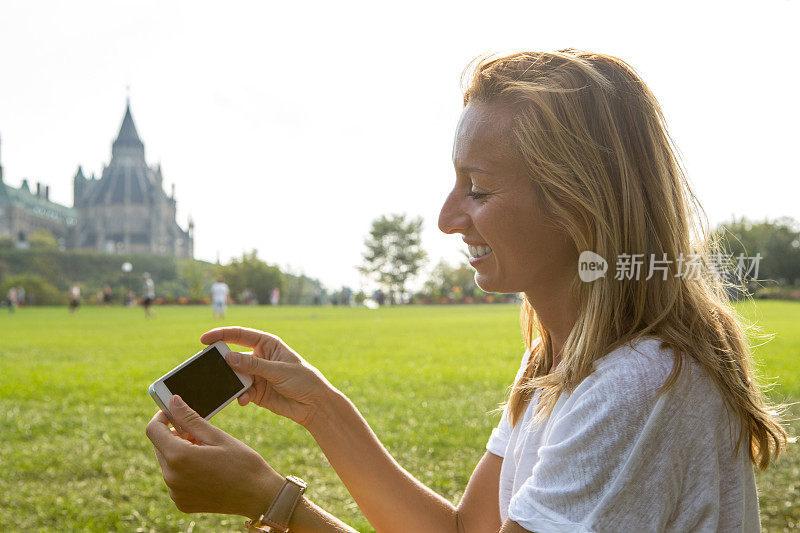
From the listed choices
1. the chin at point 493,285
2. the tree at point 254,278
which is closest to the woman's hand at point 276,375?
the chin at point 493,285

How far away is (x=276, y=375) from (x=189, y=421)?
29 cm

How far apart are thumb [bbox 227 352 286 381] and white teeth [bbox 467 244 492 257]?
0.62m

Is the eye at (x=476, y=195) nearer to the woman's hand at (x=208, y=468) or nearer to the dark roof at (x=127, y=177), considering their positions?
the woman's hand at (x=208, y=468)

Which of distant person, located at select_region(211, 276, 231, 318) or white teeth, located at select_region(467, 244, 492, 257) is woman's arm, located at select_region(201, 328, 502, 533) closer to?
white teeth, located at select_region(467, 244, 492, 257)

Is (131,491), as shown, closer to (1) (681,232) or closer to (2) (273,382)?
(2) (273,382)

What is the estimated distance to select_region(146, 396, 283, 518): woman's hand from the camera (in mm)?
1405

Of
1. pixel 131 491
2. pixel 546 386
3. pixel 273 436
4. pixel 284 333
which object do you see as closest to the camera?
pixel 546 386

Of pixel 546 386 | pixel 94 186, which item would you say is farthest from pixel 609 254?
pixel 94 186

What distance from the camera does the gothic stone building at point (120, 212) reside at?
9675cm

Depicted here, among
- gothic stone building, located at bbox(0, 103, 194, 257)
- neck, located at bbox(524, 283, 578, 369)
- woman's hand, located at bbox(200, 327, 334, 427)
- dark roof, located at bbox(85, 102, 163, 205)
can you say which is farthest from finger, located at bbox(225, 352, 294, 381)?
dark roof, located at bbox(85, 102, 163, 205)

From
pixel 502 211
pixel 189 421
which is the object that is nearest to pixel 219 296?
pixel 189 421

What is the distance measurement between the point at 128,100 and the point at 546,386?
11448 cm

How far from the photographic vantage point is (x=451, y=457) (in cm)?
480

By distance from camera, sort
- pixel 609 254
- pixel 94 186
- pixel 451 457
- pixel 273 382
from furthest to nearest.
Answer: pixel 94 186 < pixel 451 457 < pixel 273 382 < pixel 609 254
